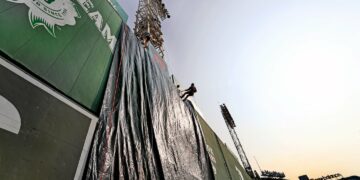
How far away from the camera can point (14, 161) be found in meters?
1.12

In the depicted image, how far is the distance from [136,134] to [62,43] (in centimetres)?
139

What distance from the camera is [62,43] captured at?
6.04 ft

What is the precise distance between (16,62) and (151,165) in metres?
1.78

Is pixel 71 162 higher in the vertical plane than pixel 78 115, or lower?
lower

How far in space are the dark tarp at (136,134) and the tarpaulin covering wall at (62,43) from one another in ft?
0.73

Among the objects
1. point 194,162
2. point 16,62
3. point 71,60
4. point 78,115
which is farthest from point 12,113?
point 194,162

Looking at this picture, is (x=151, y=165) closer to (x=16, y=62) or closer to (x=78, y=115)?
(x=78, y=115)

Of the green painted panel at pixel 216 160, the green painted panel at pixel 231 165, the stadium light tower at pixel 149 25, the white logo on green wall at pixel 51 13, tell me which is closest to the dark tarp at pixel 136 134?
the green painted panel at pixel 216 160

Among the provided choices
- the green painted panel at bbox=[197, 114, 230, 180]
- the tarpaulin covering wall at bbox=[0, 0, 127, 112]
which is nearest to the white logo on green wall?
the tarpaulin covering wall at bbox=[0, 0, 127, 112]

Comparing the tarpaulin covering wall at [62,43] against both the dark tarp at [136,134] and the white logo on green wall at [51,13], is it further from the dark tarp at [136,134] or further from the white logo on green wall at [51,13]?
the dark tarp at [136,134]

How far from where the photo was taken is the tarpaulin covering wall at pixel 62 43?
145 cm

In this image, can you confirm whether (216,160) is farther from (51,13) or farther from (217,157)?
(51,13)

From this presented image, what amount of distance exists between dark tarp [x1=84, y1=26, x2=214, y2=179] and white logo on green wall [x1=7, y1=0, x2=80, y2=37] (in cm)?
79

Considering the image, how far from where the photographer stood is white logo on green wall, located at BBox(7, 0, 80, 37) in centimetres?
162
